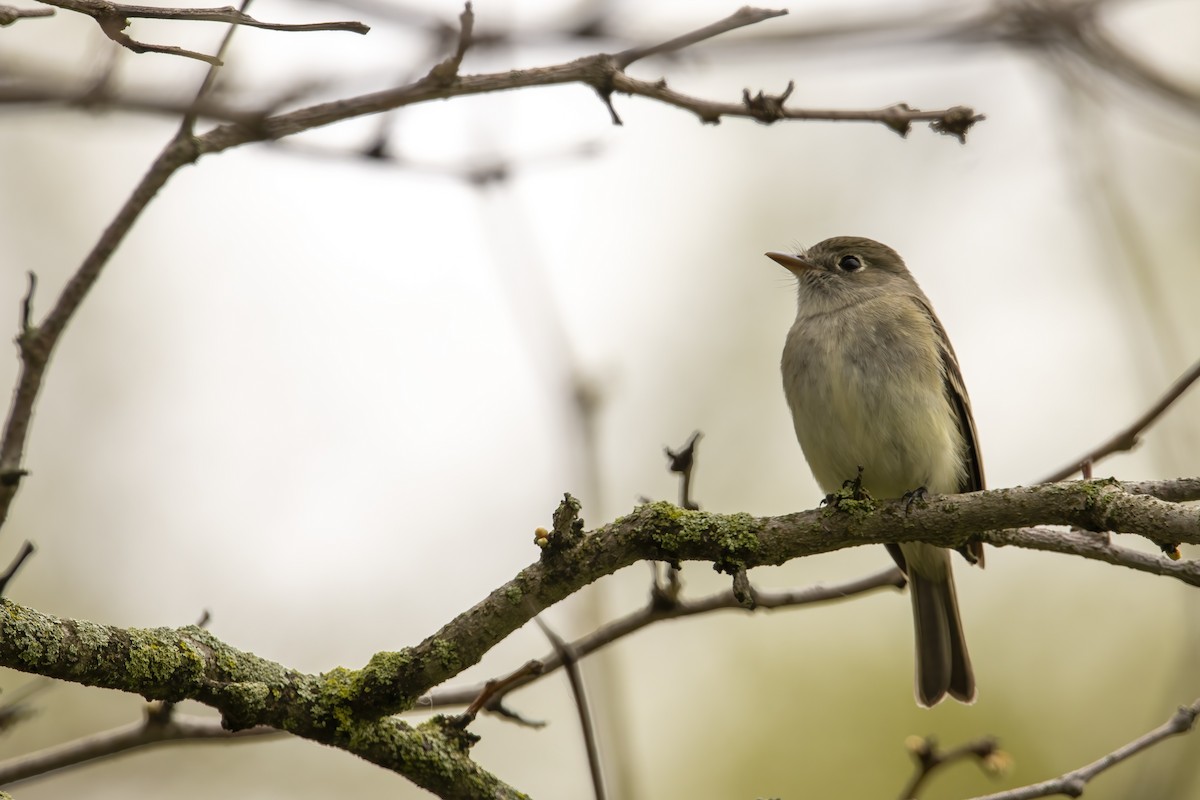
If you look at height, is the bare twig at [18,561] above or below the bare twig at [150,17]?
below

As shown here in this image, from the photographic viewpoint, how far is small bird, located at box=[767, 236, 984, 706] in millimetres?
5152

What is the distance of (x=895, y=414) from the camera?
5.13 meters

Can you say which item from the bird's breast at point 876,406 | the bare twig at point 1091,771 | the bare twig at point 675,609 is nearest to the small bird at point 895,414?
the bird's breast at point 876,406

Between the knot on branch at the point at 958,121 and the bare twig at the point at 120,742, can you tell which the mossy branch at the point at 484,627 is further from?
the knot on branch at the point at 958,121

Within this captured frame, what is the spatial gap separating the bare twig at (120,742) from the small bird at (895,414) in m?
2.77

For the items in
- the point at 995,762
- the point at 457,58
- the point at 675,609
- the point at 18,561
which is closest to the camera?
the point at 18,561

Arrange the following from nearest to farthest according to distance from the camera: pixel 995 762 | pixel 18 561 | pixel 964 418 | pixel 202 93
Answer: pixel 18 561 < pixel 202 93 < pixel 995 762 < pixel 964 418

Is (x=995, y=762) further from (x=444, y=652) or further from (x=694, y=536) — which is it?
(x=444, y=652)

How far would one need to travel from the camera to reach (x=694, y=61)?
3439 millimetres

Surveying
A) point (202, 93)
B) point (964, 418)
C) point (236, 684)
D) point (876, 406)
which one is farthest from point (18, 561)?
point (964, 418)

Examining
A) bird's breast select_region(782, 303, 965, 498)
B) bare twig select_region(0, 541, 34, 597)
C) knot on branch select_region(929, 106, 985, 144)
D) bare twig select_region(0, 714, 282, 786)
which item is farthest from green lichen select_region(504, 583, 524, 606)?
bird's breast select_region(782, 303, 965, 498)

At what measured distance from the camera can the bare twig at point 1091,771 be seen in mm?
2918

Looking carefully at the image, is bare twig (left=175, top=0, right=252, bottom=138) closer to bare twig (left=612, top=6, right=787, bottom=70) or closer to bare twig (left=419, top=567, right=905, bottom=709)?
bare twig (left=612, top=6, right=787, bottom=70)

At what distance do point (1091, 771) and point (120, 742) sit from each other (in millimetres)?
2526
